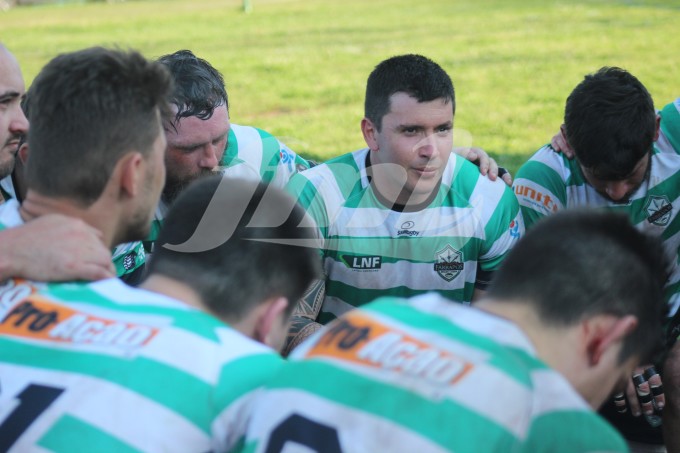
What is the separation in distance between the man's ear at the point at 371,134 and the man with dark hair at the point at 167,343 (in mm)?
2264

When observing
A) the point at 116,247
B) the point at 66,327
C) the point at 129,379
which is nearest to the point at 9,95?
the point at 116,247

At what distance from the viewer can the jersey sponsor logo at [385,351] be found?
6.70ft

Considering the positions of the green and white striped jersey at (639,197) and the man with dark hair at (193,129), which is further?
the green and white striped jersey at (639,197)

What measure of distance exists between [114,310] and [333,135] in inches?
342

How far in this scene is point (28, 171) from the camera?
2.80 metres

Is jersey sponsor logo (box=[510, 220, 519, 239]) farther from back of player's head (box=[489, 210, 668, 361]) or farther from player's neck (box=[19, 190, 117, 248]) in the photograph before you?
player's neck (box=[19, 190, 117, 248])

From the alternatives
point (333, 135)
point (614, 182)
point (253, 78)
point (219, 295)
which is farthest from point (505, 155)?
point (219, 295)

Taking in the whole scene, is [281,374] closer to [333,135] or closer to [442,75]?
[442,75]

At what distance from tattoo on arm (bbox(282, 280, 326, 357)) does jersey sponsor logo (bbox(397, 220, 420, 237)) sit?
487 mm

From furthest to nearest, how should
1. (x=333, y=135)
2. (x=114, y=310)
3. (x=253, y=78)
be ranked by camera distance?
1. (x=253, y=78)
2. (x=333, y=135)
3. (x=114, y=310)

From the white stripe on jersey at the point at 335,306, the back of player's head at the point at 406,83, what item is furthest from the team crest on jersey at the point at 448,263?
the back of player's head at the point at 406,83

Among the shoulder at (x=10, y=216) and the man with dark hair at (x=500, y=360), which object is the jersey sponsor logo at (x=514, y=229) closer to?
the man with dark hair at (x=500, y=360)

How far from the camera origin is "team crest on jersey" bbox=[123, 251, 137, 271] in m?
4.38

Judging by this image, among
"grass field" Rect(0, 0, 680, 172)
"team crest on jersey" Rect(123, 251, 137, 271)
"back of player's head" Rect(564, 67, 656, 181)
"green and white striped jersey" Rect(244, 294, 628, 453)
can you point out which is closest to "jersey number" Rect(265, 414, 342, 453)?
"green and white striped jersey" Rect(244, 294, 628, 453)
